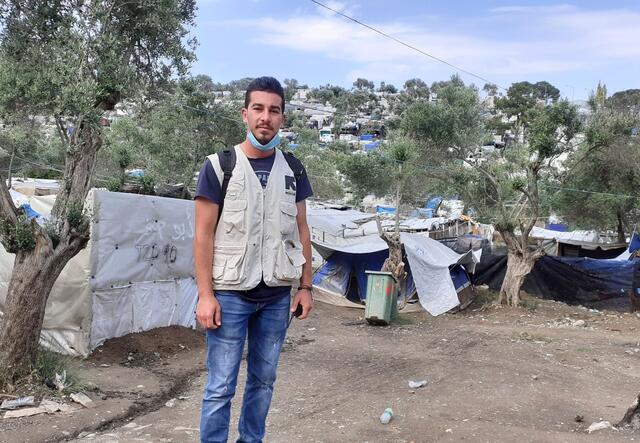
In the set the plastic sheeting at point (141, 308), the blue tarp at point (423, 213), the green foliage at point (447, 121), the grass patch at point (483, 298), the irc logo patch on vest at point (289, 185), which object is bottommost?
the grass patch at point (483, 298)

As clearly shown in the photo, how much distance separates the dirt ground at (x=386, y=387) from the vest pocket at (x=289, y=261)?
186cm

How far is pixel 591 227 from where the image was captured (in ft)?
75.8

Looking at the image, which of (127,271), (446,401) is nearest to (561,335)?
(446,401)

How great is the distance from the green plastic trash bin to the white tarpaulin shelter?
418 cm

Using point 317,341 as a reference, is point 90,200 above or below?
above

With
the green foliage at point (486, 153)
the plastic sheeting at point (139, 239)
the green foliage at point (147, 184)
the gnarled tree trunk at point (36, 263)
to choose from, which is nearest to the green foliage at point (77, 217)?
the gnarled tree trunk at point (36, 263)

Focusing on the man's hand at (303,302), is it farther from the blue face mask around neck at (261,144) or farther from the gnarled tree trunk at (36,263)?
the gnarled tree trunk at (36,263)

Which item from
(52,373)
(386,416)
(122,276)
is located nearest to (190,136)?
(122,276)

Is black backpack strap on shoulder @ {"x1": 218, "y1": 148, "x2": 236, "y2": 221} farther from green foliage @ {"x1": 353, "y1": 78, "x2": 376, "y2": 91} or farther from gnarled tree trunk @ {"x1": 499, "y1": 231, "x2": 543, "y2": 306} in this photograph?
green foliage @ {"x1": 353, "y1": 78, "x2": 376, "y2": 91}

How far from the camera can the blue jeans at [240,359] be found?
9.43 feet

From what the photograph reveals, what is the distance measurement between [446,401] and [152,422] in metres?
2.72

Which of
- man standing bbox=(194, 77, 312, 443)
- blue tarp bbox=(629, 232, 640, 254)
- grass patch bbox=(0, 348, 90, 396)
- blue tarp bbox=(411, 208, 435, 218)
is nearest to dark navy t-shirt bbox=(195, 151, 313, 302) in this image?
man standing bbox=(194, 77, 312, 443)

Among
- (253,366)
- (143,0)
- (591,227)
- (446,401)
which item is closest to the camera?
(253,366)

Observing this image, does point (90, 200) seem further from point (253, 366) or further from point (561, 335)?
point (561, 335)
